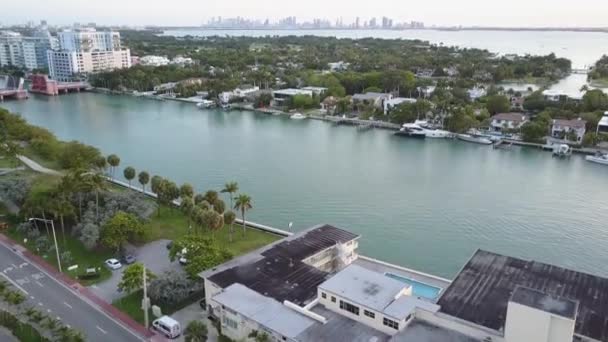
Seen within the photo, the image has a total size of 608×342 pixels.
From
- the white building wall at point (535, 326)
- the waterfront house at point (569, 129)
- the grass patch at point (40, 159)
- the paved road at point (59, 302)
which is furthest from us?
the waterfront house at point (569, 129)

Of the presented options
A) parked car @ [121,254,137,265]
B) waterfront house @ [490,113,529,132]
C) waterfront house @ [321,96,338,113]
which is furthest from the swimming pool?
waterfront house @ [321,96,338,113]

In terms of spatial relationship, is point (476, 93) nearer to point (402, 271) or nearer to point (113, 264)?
point (402, 271)

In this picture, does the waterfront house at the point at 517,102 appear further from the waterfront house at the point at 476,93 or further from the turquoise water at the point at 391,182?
the turquoise water at the point at 391,182

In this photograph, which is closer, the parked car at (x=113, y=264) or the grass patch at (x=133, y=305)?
the grass patch at (x=133, y=305)

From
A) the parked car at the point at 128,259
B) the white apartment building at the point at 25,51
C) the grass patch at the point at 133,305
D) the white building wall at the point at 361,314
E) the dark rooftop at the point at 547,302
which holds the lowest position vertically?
the grass patch at the point at 133,305

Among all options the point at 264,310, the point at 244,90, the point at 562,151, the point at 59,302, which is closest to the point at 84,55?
the point at 244,90

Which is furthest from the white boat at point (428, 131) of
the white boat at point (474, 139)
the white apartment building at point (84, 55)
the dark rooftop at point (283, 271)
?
the white apartment building at point (84, 55)

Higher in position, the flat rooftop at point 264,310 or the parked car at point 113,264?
the flat rooftop at point 264,310

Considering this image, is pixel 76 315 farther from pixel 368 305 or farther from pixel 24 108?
pixel 24 108
